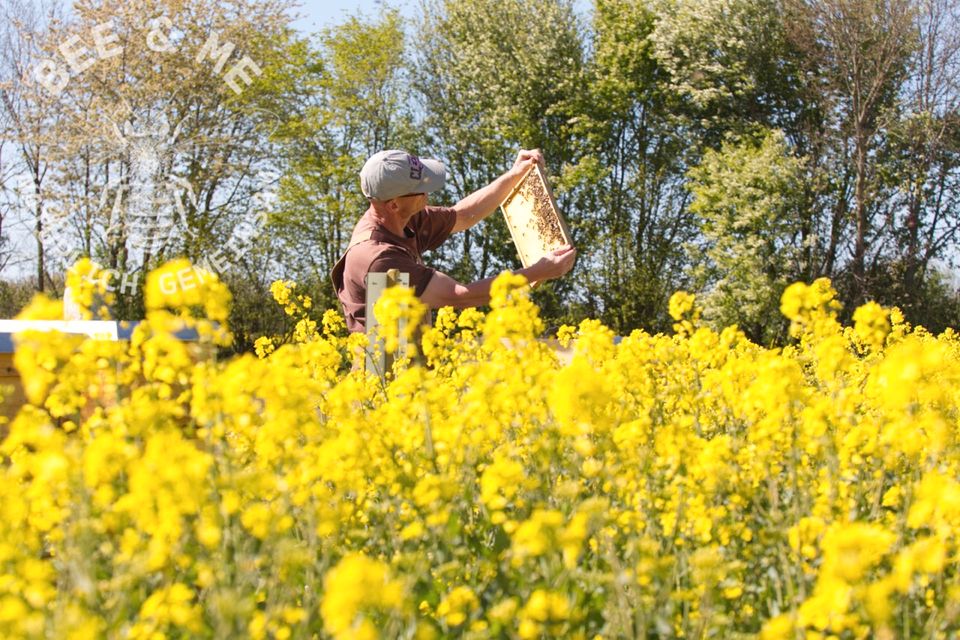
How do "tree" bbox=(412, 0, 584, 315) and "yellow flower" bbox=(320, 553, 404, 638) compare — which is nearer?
"yellow flower" bbox=(320, 553, 404, 638)

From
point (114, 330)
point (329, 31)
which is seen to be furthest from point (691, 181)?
point (114, 330)

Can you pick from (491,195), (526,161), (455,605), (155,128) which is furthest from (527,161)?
(155,128)

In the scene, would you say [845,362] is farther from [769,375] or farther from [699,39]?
[699,39]

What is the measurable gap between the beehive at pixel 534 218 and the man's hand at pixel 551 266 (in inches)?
20.5

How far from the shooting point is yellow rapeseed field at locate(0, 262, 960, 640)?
2.00 meters

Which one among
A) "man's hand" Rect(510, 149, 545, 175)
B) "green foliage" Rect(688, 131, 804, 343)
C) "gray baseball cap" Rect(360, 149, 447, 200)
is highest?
"green foliage" Rect(688, 131, 804, 343)

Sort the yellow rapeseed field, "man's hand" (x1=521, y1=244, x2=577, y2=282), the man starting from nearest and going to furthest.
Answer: the yellow rapeseed field < "man's hand" (x1=521, y1=244, x2=577, y2=282) < the man

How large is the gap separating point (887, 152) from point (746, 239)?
3564 millimetres

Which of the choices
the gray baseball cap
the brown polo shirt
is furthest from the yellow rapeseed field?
the gray baseball cap

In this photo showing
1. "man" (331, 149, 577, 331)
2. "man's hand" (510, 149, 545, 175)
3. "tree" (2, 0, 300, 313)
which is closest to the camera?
"man" (331, 149, 577, 331)

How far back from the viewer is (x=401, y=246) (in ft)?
16.1

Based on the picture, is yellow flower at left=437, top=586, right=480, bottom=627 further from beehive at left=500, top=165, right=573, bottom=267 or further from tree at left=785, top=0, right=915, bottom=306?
tree at left=785, top=0, right=915, bottom=306

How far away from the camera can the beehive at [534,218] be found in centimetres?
535

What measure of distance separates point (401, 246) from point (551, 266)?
77 centimetres
